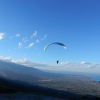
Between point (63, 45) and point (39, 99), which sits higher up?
point (63, 45)

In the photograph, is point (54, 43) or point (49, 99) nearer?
point (49, 99)

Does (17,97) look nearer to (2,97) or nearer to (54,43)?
(2,97)

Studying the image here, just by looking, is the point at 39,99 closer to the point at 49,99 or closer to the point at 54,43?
the point at 49,99

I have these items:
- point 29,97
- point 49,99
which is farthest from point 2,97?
point 49,99

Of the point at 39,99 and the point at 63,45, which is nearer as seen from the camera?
the point at 39,99

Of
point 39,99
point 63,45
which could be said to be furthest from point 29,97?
point 63,45

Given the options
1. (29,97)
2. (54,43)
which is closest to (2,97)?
(29,97)

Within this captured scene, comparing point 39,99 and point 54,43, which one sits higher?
point 54,43
